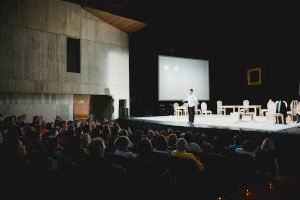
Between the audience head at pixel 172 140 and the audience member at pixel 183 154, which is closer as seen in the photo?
the audience member at pixel 183 154

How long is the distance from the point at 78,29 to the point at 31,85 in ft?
10.6

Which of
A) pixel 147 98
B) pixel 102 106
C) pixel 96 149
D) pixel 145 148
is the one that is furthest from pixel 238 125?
pixel 102 106

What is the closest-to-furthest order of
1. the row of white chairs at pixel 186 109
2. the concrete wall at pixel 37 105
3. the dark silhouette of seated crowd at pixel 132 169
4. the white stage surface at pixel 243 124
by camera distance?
the dark silhouette of seated crowd at pixel 132 169 < the white stage surface at pixel 243 124 < the concrete wall at pixel 37 105 < the row of white chairs at pixel 186 109

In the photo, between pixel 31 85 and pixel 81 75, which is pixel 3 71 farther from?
pixel 81 75

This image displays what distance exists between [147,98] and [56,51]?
17.8 ft

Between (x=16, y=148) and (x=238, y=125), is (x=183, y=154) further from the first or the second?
(x=238, y=125)

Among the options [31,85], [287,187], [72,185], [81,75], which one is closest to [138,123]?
[81,75]

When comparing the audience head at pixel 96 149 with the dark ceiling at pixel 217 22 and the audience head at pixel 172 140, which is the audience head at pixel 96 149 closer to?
the audience head at pixel 172 140

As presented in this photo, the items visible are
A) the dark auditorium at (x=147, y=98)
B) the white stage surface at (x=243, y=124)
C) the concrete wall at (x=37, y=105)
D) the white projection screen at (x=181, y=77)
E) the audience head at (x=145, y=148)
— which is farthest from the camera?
the white projection screen at (x=181, y=77)

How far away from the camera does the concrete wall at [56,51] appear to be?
1036 centimetres

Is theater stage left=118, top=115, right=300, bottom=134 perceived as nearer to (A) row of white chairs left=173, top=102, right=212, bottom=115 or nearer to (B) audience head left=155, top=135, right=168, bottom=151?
(A) row of white chairs left=173, top=102, right=212, bottom=115

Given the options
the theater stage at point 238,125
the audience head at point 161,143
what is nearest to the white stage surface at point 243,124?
the theater stage at point 238,125

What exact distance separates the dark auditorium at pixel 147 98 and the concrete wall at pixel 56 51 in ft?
0.13

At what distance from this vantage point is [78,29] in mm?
12344
